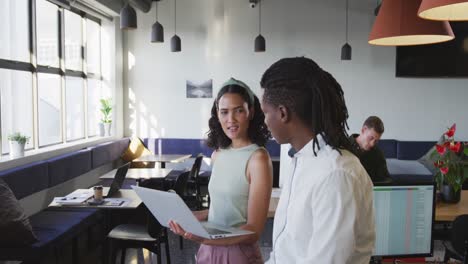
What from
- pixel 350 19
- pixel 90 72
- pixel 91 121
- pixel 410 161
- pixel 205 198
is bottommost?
pixel 205 198

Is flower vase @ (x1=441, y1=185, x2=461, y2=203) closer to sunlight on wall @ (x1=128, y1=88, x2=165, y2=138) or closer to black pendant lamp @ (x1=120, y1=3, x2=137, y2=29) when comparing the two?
black pendant lamp @ (x1=120, y1=3, x2=137, y2=29)

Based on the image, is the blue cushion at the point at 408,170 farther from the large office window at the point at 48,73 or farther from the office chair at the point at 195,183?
the large office window at the point at 48,73

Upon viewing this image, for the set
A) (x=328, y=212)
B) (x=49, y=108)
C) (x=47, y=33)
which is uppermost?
(x=47, y=33)

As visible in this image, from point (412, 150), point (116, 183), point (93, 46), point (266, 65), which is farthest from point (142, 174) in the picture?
point (412, 150)

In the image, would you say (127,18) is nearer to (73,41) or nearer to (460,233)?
(73,41)

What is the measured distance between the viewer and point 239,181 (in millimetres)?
1821

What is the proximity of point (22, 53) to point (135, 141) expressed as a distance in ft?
10.4

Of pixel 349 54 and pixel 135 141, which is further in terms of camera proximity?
pixel 135 141

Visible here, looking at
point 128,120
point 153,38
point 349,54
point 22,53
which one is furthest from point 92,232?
point 349,54

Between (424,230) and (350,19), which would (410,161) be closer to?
(350,19)

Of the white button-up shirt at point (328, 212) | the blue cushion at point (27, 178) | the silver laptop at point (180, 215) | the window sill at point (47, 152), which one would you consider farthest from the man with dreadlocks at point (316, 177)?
the window sill at point (47, 152)

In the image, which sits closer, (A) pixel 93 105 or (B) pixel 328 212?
(B) pixel 328 212

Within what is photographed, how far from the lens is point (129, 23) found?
5.91 m

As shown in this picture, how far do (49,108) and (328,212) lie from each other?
21.4ft
